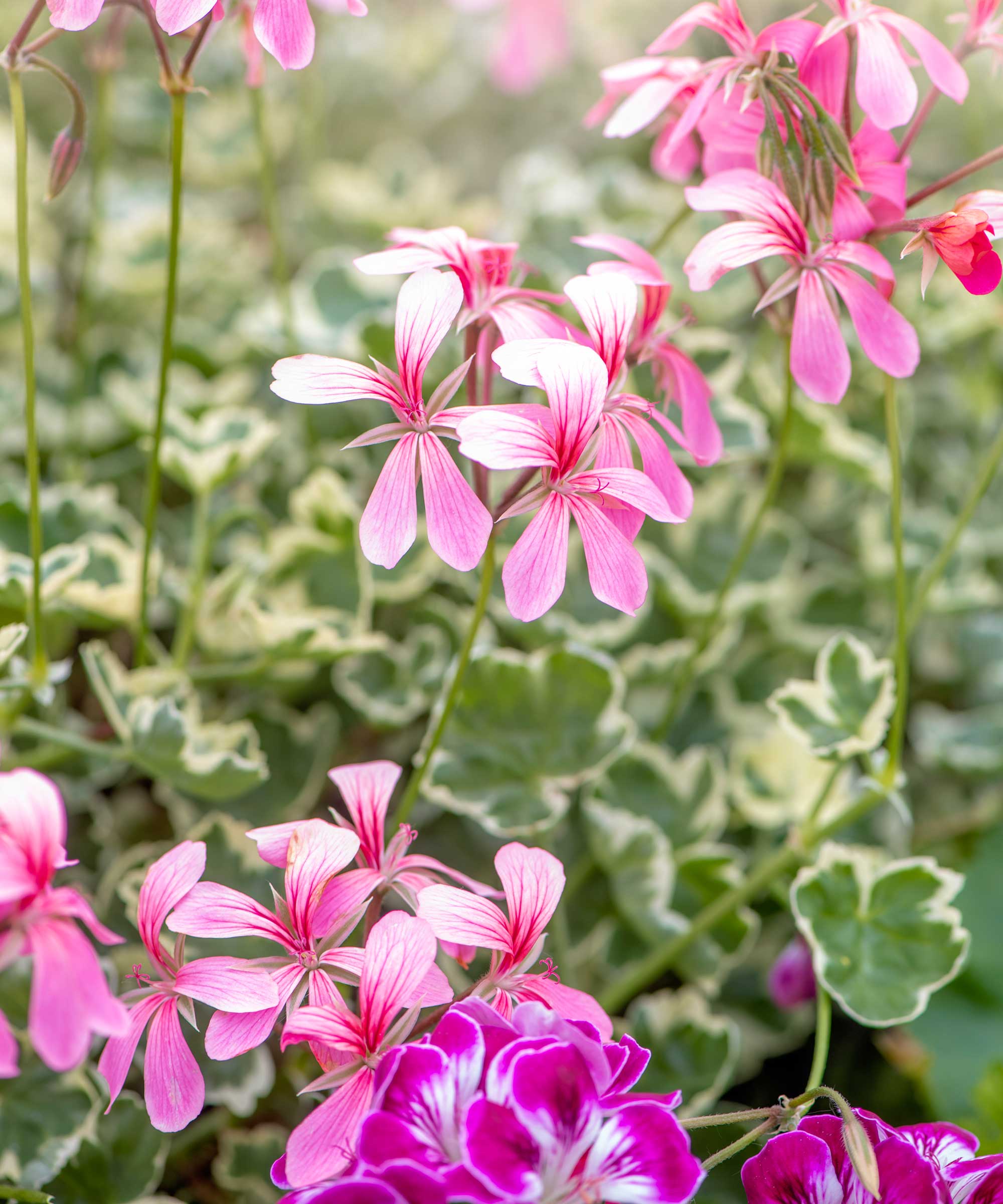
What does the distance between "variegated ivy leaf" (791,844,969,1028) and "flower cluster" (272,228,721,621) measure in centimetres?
28

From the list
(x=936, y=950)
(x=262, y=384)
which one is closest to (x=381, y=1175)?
(x=936, y=950)

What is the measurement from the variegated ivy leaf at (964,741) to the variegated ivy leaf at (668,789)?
22 cm

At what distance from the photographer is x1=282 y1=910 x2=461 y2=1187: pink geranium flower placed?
16.6 inches

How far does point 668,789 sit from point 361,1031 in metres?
0.43

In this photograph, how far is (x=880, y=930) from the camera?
661 millimetres

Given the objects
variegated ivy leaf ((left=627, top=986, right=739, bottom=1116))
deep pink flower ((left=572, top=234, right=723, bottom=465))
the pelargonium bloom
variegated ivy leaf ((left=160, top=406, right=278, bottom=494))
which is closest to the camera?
the pelargonium bloom

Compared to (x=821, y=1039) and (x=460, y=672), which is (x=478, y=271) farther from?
(x=821, y=1039)

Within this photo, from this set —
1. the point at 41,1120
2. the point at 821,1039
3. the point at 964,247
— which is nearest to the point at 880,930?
the point at 821,1039

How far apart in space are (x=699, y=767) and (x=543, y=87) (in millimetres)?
1250

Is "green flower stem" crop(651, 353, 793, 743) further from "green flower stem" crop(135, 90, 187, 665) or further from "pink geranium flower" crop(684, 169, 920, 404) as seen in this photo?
"green flower stem" crop(135, 90, 187, 665)

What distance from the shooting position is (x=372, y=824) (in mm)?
516

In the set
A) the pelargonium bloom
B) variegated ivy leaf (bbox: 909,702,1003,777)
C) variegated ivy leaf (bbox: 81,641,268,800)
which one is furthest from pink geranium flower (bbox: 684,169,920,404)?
variegated ivy leaf (bbox: 909,702,1003,777)

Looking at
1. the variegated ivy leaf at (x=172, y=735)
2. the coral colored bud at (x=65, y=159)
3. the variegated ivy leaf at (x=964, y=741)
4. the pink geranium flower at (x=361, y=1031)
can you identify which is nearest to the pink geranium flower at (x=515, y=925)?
the pink geranium flower at (x=361, y=1031)

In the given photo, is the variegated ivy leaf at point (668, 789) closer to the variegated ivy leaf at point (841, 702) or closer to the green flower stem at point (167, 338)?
the variegated ivy leaf at point (841, 702)
